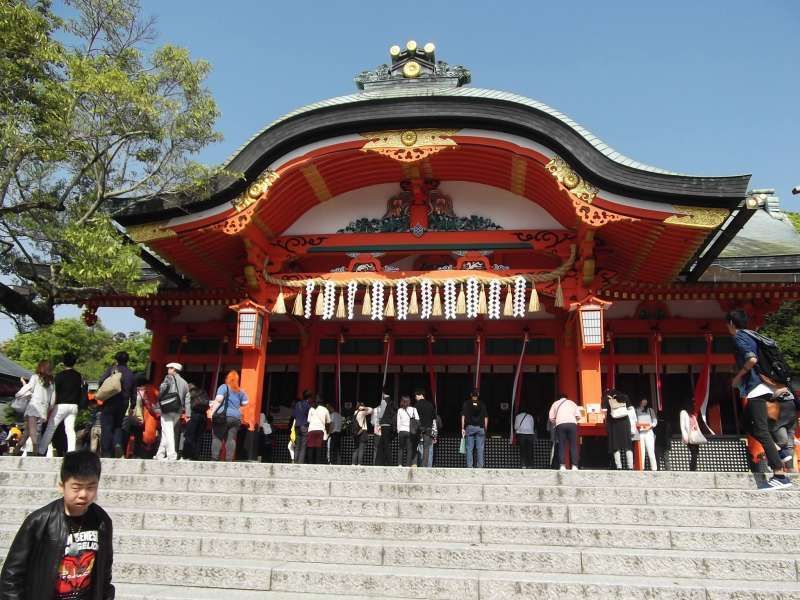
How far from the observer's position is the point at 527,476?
6.82m

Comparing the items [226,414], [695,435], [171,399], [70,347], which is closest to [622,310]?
[695,435]

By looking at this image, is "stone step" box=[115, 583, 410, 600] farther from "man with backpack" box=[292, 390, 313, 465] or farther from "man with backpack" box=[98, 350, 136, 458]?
"man with backpack" box=[292, 390, 313, 465]

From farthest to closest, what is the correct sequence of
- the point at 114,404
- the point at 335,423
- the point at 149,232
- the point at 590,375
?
the point at 335,423
the point at 149,232
the point at 590,375
the point at 114,404

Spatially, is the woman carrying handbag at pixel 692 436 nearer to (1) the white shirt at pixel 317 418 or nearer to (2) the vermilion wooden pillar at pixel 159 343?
(1) the white shirt at pixel 317 418

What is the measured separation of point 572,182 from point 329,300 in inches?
190

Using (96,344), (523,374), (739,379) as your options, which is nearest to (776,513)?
(739,379)

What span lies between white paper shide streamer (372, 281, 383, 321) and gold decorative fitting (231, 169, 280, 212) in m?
2.60

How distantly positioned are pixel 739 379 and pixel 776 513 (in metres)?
1.36

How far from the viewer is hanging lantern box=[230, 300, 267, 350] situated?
1146cm

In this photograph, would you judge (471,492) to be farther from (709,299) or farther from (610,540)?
(709,299)

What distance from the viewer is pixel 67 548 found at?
2.83 meters

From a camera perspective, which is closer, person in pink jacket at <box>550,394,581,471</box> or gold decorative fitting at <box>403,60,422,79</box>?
person in pink jacket at <box>550,394,581,471</box>

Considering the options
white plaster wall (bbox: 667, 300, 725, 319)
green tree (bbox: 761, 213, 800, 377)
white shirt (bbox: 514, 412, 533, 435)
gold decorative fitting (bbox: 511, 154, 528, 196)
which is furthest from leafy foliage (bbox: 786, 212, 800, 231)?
white shirt (bbox: 514, 412, 533, 435)

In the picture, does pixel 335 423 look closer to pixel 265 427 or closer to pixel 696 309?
pixel 265 427
